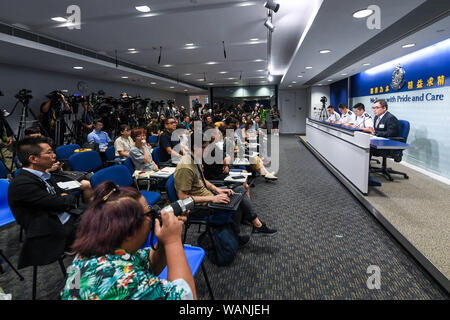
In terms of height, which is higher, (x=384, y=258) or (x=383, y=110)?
(x=383, y=110)

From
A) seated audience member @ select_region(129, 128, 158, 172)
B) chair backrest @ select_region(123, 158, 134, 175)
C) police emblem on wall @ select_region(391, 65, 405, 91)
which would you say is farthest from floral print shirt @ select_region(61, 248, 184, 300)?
police emblem on wall @ select_region(391, 65, 405, 91)

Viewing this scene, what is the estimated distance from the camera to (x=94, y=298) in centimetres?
77

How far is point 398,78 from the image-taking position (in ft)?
20.0

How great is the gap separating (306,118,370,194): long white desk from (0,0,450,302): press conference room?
0.04 m

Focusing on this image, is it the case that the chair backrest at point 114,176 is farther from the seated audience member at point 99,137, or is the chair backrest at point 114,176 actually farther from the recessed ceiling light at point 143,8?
the seated audience member at point 99,137

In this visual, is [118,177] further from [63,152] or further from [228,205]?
[63,152]

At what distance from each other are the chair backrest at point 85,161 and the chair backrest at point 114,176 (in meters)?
1.14

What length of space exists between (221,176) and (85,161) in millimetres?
2036

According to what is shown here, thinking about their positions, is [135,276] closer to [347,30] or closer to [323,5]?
[323,5]

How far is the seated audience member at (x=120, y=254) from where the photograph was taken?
2.57ft

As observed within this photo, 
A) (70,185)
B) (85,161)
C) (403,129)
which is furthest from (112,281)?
(403,129)

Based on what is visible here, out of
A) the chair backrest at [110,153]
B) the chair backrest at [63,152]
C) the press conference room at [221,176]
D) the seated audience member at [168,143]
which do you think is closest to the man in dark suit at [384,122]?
the press conference room at [221,176]

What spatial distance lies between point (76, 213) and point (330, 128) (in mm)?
5596
